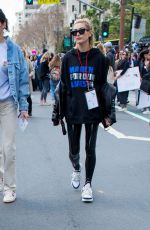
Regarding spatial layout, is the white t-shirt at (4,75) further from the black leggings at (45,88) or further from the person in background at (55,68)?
the black leggings at (45,88)

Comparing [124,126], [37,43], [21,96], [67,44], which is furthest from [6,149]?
[37,43]

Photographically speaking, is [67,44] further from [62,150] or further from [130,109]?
[62,150]

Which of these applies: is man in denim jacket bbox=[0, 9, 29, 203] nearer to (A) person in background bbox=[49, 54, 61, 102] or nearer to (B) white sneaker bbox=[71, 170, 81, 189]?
(B) white sneaker bbox=[71, 170, 81, 189]

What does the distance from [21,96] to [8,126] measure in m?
0.33

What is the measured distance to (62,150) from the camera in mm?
7934

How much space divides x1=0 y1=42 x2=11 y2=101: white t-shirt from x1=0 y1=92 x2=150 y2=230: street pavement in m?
1.12

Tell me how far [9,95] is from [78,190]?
4.53 ft

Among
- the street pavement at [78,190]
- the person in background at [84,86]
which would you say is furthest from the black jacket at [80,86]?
the street pavement at [78,190]

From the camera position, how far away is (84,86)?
198 inches

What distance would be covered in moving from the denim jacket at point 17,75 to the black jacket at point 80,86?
40cm

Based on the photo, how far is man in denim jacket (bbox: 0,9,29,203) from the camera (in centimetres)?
488

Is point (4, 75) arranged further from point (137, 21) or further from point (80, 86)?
point (137, 21)

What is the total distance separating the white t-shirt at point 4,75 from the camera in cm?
488

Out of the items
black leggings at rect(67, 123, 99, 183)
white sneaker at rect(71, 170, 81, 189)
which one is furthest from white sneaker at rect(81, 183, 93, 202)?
white sneaker at rect(71, 170, 81, 189)
